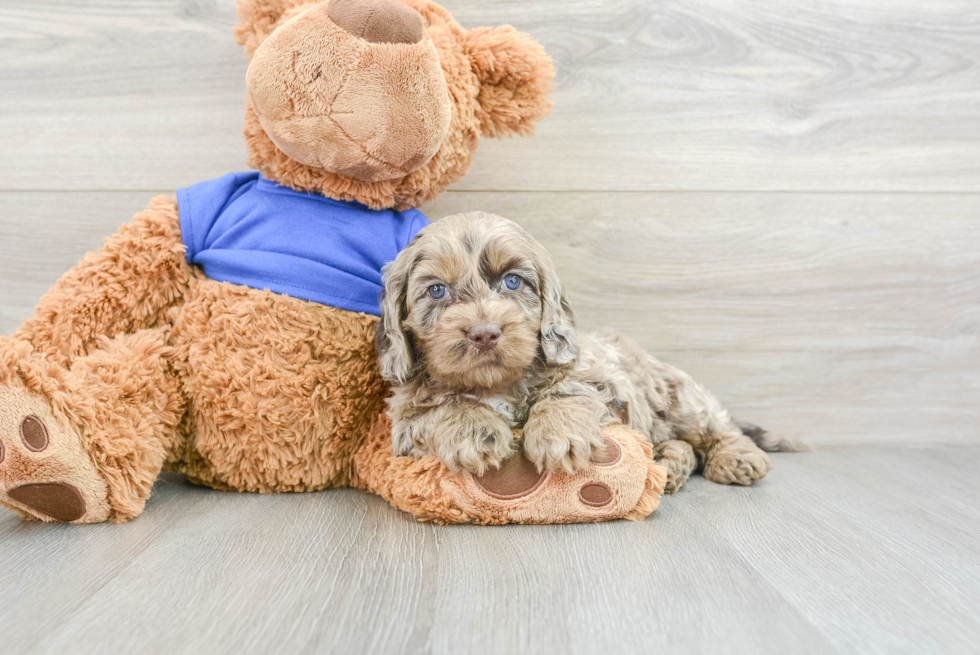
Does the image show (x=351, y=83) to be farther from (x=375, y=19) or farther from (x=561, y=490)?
(x=561, y=490)

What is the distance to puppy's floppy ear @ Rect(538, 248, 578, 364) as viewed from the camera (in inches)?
59.0

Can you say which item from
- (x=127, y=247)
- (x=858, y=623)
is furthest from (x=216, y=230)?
(x=858, y=623)

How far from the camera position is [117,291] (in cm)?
162

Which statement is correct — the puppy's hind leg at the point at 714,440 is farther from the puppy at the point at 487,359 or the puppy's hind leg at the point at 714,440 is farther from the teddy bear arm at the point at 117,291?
the teddy bear arm at the point at 117,291

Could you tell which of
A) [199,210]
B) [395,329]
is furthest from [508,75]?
[199,210]

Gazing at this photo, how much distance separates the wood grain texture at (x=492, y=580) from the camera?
0.99 metres

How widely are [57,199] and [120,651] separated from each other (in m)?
1.63

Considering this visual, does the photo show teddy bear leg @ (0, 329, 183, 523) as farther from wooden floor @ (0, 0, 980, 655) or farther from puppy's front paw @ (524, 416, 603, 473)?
puppy's front paw @ (524, 416, 603, 473)

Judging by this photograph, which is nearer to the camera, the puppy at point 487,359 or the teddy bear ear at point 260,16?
the puppy at point 487,359

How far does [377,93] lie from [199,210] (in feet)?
1.86

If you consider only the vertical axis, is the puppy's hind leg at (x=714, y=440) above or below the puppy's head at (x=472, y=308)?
below

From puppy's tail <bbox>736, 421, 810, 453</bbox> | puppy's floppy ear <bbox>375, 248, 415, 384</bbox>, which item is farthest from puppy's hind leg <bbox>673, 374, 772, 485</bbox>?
puppy's floppy ear <bbox>375, 248, 415, 384</bbox>

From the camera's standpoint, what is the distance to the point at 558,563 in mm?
1242

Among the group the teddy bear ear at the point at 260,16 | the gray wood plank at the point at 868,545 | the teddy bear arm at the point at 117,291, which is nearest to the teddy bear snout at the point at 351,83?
the teddy bear ear at the point at 260,16
